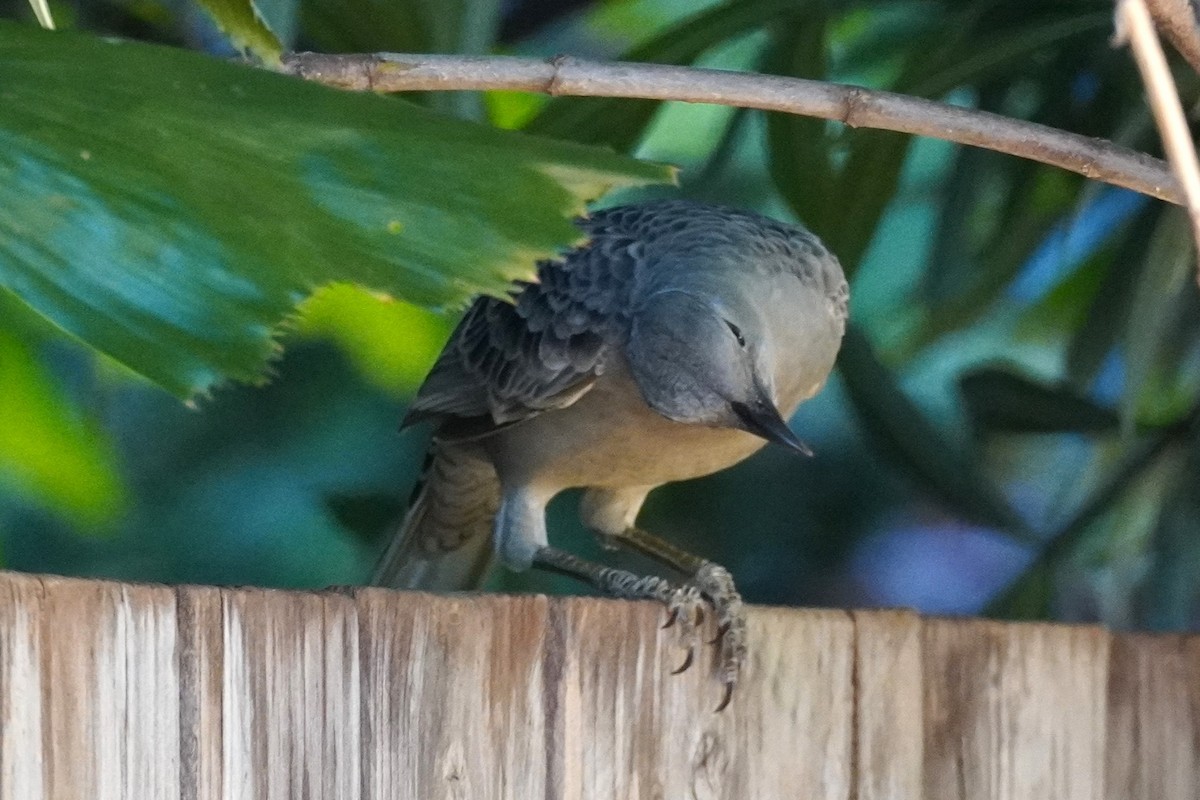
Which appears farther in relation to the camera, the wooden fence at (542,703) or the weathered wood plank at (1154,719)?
the weathered wood plank at (1154,719)

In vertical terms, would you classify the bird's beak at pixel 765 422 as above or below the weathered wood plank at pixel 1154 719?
above

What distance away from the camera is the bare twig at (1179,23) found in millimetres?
929

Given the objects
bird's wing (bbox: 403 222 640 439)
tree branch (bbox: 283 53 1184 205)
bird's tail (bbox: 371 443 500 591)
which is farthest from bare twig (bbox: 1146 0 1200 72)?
bird's tail (bbox: 371 443 500 591)

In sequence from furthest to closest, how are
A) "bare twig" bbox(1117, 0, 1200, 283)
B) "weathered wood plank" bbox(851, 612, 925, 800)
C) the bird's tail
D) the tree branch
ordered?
the bird's tail
"weathered wood plank" bbox(851, 612, 925, 800)
the tree branch
"bare twig" bbox(1117, 0, 1200, 283)

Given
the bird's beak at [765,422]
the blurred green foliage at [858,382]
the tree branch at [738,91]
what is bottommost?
the bird's beak at [765,422]

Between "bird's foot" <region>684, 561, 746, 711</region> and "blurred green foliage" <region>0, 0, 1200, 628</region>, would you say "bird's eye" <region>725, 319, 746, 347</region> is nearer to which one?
"bird's foot" <region>684, 561, 746, 711</region>

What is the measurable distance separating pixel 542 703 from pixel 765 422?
0.34m

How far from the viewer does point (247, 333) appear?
420 mm

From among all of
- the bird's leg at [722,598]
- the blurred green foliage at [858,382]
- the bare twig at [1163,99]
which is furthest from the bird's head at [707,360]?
the bare twig at [1163,99]

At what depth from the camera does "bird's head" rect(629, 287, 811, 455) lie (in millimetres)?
1315

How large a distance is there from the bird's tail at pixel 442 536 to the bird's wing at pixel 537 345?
14cm

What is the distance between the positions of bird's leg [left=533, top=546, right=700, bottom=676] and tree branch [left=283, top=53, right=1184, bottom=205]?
1.41ft

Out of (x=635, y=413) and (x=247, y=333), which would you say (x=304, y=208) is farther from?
(x=635, y=413)

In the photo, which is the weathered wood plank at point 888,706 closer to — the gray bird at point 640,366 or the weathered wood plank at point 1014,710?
the weathered wood plank at point 1014,710
